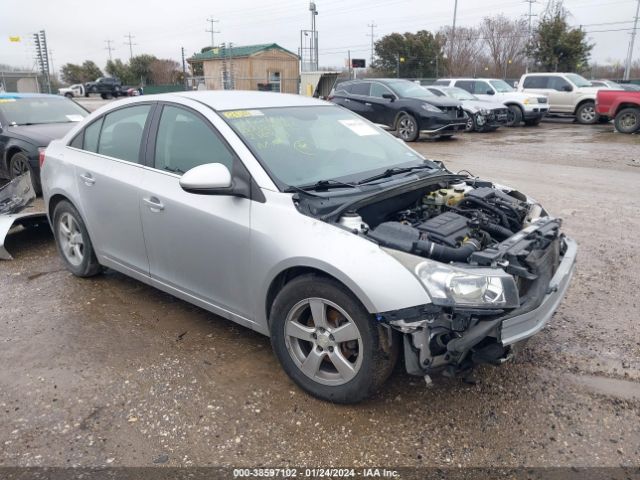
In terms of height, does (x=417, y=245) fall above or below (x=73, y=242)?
above

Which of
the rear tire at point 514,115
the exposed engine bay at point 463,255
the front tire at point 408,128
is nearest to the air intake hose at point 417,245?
the exposed engine bay at point 463,255

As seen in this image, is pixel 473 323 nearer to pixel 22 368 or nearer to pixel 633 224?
pixel 22 368

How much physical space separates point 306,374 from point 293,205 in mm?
988

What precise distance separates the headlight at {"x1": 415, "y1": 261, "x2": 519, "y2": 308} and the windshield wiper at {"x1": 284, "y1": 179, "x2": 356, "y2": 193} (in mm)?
929

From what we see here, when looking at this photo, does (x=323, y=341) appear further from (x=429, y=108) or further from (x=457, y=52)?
(x=457, y=52)

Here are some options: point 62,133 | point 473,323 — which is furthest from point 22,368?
point 62,133

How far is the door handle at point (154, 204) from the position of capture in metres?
3.72

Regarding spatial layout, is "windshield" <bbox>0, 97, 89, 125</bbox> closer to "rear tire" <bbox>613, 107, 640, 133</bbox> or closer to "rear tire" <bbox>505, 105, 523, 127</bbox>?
"rear tire" <bbox>505, 105, 523, 127</bbox>

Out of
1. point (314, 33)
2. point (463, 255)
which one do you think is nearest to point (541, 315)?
point (463, 255)

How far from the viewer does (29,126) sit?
8773 mm

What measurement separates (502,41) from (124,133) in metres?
57.8

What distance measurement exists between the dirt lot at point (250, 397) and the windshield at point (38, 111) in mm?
5252

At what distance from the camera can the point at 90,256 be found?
4.72 m

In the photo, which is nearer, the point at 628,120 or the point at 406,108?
the point at 406,108
